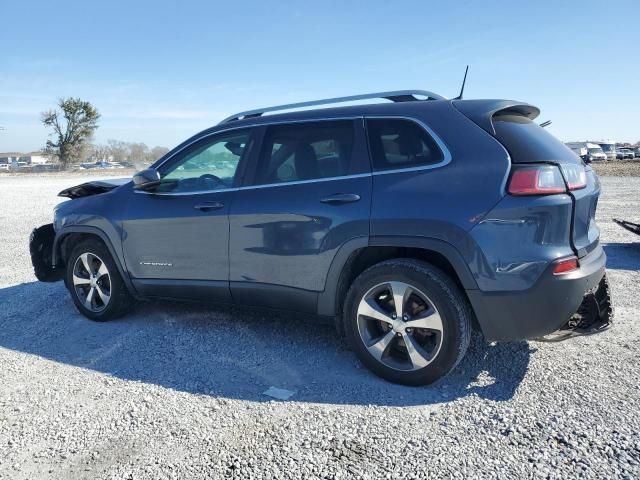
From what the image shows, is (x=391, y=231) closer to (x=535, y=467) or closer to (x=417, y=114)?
(x=417, y=114)

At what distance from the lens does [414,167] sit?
11.0ft

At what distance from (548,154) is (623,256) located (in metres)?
5.26

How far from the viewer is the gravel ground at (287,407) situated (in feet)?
8.41

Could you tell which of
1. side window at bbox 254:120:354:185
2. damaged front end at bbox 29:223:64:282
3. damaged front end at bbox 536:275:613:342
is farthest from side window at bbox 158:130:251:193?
damaged front end at bbox 536:275:613:342

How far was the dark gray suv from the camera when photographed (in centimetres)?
305

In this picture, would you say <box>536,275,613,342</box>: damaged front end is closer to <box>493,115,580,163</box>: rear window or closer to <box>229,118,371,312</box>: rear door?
<box>493,115,580,163</box>: rear window

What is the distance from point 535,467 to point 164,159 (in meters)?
3.51

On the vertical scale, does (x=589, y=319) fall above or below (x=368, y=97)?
below

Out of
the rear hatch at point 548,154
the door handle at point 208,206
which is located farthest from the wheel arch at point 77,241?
the rear hatch at point 548,154

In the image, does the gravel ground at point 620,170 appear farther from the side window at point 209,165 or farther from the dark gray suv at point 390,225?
the side window at point 209,165

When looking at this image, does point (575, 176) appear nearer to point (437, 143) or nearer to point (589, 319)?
point (437, 143)

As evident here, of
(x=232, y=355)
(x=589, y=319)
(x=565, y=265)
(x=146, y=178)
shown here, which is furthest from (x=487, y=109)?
(x=146, y=178)

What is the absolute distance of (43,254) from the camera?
537cm

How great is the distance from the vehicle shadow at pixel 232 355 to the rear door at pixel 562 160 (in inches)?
39.9
